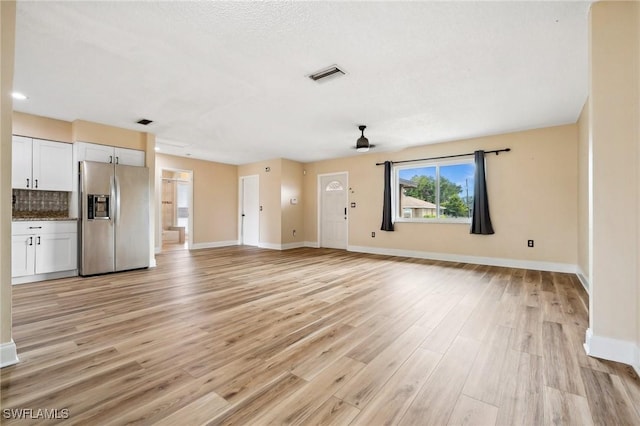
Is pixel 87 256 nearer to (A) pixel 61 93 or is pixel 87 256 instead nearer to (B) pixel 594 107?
(A) pixel 61 93

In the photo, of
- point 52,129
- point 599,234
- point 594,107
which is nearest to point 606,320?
point 599,234

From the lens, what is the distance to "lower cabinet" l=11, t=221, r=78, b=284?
12.7 ft

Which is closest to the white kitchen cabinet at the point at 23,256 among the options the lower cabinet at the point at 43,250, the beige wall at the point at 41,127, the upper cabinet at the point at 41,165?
the lower cabinet at the point at 43,250

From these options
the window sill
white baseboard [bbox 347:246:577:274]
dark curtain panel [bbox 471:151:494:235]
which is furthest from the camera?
the window sill

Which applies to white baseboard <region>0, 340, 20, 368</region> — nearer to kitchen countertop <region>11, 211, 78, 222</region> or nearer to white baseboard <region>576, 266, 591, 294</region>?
kitchen countertop <region>11, 211, 78, 222</region>

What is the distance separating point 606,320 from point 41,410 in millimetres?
3542

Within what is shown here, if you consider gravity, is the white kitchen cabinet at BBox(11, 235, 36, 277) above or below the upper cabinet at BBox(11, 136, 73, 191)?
below

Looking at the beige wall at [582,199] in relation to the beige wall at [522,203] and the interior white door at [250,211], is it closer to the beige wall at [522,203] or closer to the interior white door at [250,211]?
the beige wall at [522,203]

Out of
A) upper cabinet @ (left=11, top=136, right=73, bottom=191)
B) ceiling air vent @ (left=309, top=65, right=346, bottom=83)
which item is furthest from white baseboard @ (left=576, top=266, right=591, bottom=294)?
upper cabinet @ (left=11, top=136, right=73, bottom=191)

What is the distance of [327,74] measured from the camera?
295cm

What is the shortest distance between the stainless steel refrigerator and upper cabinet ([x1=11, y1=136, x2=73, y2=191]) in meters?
0.33

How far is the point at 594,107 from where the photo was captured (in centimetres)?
200

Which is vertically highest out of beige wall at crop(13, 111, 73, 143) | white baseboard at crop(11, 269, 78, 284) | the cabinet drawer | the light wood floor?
Result: beige wall at crop(13, 111, 73, 143)

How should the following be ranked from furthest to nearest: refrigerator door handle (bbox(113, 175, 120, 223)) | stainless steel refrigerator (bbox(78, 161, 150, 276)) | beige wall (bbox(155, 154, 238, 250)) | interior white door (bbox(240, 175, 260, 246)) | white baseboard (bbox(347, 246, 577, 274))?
interior white door (bbox(240, 175, 260, 246))
beige wall (bbox(155, 154, 238, 250))
white baseboard (bbox(347, 246, 577, 274))
refrigerator door handle (bbox(113, 175, 120, 223))
stainless steel refrigerator (bbox(78, 161, 150, 276))
